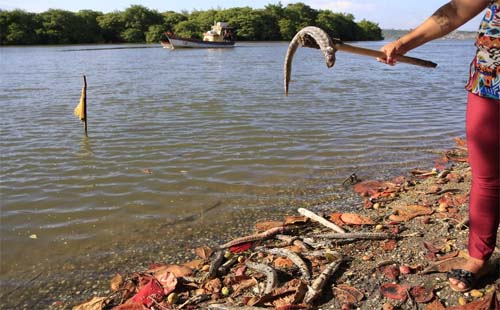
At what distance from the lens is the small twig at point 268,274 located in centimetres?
336

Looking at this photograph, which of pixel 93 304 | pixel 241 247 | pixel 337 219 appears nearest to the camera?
pixel 93 304

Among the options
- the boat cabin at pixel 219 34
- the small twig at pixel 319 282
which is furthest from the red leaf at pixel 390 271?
the boat cabin at pixel 219 34

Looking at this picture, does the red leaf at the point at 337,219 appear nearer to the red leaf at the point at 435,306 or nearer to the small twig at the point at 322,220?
the small twig at the point at 322,220

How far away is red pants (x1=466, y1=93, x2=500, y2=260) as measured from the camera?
8.61 ft

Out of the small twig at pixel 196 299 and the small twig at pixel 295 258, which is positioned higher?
the small twig at pixel 295 258

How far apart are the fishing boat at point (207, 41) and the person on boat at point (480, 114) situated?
54.2 m

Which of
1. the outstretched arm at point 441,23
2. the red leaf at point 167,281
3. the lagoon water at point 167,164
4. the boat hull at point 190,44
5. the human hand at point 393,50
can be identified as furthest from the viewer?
the boat hull at point 190,44

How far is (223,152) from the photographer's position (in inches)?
321

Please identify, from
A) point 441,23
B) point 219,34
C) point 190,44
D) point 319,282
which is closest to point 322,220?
point 319,282

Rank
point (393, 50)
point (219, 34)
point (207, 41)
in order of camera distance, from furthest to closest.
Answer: point (219, 34) < point (207, 41) < point (393, 50)

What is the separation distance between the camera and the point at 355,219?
15.5 ft

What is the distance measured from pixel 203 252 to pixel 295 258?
1.19m

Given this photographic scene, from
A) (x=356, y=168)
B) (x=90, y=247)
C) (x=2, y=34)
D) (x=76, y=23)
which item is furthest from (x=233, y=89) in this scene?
(x=76, y=23)

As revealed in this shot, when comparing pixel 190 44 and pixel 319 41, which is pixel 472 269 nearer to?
pixel 319 41
